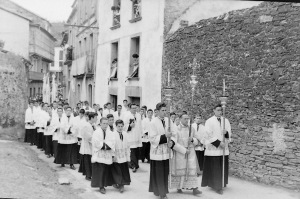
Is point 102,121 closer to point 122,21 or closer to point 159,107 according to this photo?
point 159,107

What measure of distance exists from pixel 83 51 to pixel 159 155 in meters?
15.6

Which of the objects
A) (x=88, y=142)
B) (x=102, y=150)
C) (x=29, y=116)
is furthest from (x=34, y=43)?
(x=102, y=150)

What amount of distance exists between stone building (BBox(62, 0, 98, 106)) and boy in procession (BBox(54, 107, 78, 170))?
7283 millimetres

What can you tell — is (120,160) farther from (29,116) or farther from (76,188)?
(29,116)

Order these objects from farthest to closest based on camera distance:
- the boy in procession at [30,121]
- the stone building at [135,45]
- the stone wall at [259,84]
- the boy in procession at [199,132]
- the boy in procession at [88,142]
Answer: the boy in procession at [30,121]
the stone building at [135,45]
the boy in procession at [199,132]
the boy in procession at [88,142]
the stone wall at [259,84]

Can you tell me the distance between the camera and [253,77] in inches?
311

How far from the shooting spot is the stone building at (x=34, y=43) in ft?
39.4

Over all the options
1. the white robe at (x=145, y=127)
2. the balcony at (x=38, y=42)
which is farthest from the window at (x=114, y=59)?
the white robe at (x=145, y=127)

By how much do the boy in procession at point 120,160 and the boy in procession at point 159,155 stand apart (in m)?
0.71

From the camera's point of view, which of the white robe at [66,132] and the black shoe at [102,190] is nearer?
the black shoe at [102,190]

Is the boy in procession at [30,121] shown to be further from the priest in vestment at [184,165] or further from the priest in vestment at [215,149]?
the priest in vestment at [215,149]

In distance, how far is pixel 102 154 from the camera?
6895 millimetres

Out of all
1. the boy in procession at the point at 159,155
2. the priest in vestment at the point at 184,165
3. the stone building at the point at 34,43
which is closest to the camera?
the boy in procession at the point at 159,155

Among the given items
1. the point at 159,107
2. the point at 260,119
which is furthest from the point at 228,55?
the point at 159,107
